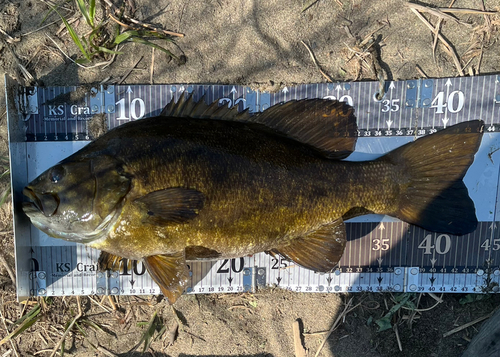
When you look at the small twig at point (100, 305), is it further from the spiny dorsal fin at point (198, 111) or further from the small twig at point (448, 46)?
the small twig at point (448, 46)

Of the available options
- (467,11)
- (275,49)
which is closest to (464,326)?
(467,11)

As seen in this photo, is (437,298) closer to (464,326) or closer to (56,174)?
(464,326)

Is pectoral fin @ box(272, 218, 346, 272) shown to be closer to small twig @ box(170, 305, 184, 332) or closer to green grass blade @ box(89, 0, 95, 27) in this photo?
small twig @ box(170, 305, 184, 332)

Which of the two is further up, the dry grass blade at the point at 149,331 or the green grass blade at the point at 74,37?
the green grass blade at the point at 74,37

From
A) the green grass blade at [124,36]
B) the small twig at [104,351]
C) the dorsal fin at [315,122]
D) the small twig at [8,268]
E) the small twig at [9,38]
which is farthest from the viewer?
the small twig at [104,351]

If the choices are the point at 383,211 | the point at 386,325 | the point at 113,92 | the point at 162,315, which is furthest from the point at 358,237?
the point at 113,92

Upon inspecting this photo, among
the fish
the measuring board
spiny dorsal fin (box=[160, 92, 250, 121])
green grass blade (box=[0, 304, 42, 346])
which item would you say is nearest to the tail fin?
the fish

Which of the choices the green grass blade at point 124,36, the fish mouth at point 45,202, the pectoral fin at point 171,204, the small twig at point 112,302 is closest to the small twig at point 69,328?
the small twig at point 112,302

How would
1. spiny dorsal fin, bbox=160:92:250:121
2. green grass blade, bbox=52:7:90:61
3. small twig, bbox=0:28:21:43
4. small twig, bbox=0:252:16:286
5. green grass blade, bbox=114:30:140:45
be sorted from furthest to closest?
small twig, bbox=0:252:16:286 → small twig, bbox=0:28:21:43 → green grass blade, bbox=114:30:140:45 → green grass blade, bbox=52:7:90:61 → spiny dorsal fin, bbox=160:92:250:121
